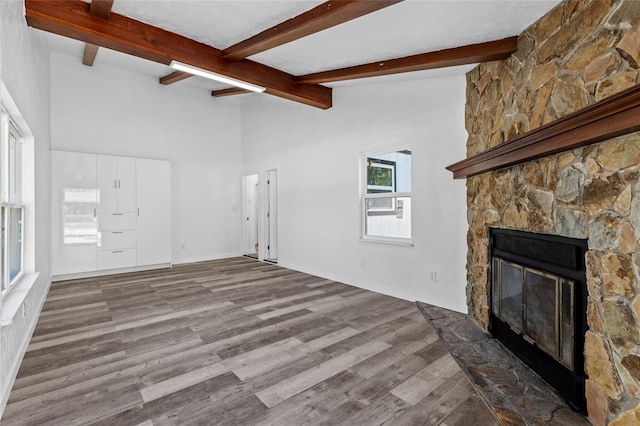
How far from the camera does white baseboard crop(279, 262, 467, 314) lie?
12.6 feet

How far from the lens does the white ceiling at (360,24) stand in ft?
7.66

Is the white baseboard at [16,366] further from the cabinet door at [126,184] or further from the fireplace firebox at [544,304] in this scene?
the fireplace firebox at [544,304]

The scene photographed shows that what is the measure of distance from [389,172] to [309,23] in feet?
8.31

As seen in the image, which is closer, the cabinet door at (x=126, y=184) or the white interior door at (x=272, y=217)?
the cabinet door at (x=126, y=184)

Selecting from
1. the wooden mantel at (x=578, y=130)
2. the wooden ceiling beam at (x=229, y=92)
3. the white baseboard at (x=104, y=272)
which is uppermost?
the wooden ceiling beam at (x=229, y=92)

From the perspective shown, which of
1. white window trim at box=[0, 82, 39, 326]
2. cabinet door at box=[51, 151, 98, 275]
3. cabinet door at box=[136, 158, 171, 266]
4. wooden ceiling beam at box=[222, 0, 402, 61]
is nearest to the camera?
wooden ceiling beam at box=[222, 0, 402, 61]

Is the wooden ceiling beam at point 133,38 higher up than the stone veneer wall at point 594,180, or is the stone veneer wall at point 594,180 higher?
the wooden ceiling beam at point 133,38

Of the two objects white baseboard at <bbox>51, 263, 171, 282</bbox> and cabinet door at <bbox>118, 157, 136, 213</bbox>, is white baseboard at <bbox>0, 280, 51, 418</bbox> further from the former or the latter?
cabinet door at <bbox>118, 157, 136, 213</bbox>

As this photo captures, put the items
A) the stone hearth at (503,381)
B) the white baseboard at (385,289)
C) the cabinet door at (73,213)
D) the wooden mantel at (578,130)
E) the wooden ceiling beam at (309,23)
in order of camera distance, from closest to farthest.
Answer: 1. the wooden mantel at (578,130)
2. the stone hearth at (503,381)
3. the wooden ceiling beam at (309,23)
4. the white baseboard at (385,289)
5. the cabinet door at (73,213)

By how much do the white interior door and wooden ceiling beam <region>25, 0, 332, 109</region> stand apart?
128 inches

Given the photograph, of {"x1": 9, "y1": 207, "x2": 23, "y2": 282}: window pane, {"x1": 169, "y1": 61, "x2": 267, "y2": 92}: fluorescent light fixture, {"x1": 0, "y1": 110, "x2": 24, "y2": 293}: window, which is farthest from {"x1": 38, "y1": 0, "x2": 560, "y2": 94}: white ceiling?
{"x1": 9, "y1": 207, "x2": 23, "y2": 282}: window pane

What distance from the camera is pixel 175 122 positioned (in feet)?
23.5

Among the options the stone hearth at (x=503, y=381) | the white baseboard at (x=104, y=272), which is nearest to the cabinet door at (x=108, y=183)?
the white baseboard at (x=104, y=272)

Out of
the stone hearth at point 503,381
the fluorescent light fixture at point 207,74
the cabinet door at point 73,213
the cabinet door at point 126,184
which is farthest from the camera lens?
the cabinet door at point 126,184
